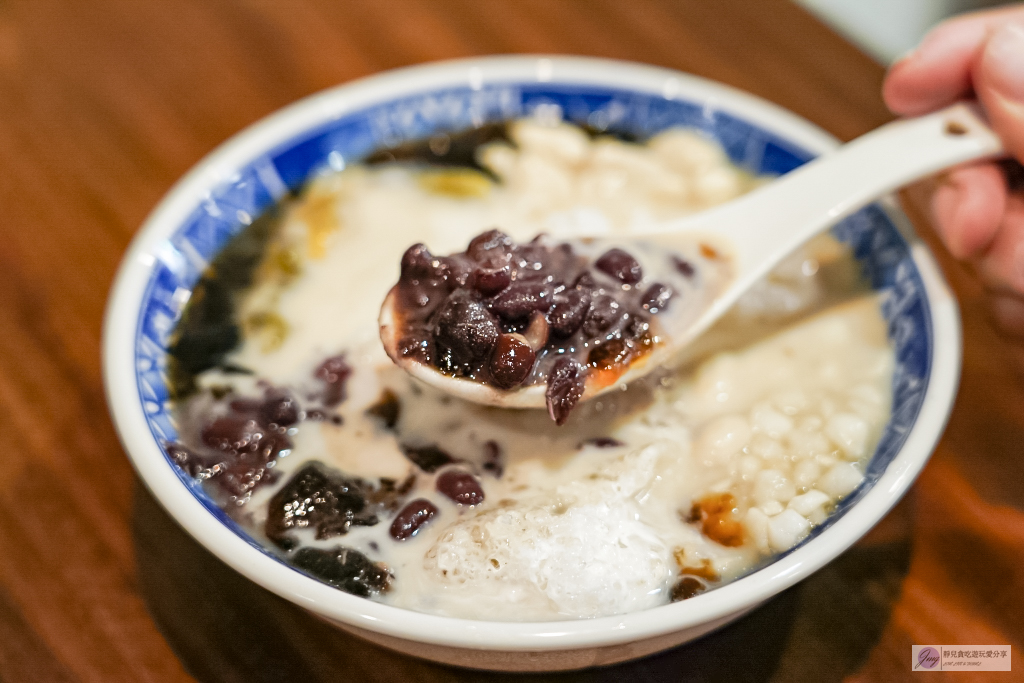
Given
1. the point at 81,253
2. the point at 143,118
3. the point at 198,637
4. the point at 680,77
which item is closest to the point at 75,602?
the point at 198,637

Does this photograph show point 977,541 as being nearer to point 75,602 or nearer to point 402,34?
point 75,602

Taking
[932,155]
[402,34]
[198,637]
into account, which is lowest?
[198,637]

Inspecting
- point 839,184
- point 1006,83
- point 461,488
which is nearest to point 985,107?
point 1006,83

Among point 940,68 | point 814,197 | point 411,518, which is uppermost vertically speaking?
point 940,68

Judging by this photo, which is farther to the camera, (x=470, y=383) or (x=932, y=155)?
(x=932, y=155)

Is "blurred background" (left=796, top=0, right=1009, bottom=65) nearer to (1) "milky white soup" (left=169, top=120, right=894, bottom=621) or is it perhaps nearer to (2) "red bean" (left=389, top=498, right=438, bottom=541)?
(1) "milky white soup" (left=169, top=120, right=894, bottom=621)

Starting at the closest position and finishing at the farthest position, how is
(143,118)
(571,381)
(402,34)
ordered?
(571,381)
(143,118)
(402,34)

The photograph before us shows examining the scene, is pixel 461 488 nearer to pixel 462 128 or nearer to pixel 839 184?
pixel 839 184
